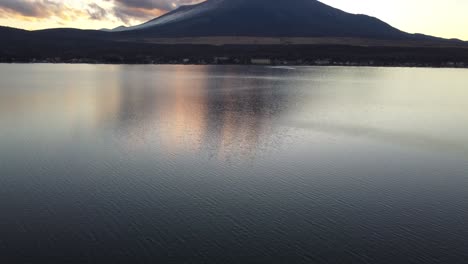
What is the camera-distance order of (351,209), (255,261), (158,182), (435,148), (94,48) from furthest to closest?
(94,48)
(435,148)
(158,182)
(351,209)
(255,261)

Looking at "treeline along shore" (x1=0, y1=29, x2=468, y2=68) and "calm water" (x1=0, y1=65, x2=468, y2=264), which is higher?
"treeline along shore" (x1=0, y1=29, x2=468, y2=68)

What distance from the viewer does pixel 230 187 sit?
48.1 ft

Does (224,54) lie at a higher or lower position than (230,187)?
higher

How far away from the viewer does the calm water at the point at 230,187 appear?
408 inches

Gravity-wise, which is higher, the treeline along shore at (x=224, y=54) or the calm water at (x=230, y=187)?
the treeline along shore at (x=224, y=54)

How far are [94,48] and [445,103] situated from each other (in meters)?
114

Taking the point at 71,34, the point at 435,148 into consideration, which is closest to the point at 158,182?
the point at 435,148

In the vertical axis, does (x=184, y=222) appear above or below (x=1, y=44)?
below

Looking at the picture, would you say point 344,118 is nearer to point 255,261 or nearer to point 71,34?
point 255,261

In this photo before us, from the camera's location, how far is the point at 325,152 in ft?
64.7

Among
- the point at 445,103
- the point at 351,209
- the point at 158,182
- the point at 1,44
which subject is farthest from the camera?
the point at 1,44

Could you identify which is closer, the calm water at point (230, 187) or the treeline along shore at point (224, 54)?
the calm water at point (230, 187)

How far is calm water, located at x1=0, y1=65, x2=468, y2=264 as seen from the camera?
34.0ft

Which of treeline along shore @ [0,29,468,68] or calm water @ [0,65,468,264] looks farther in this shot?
treeline along shore @ [0,29,468,68]
